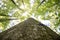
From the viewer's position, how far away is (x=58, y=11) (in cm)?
461

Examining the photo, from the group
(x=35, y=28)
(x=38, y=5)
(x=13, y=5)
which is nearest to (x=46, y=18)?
(x=38, y=5)

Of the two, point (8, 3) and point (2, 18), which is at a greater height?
point (8, 3)

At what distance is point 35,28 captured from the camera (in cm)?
166

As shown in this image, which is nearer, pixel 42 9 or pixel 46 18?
pixel 42 9

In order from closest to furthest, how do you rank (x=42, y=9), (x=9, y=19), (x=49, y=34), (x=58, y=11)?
(x=49, y=34), (x=58, y=11), (x=42, y=9), (x=9, y=19)

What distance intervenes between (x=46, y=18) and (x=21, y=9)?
1.29 meters

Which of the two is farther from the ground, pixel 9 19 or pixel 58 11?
pixel 58 11

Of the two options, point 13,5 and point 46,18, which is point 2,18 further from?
point 46,18

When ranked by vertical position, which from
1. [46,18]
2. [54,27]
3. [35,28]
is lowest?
[54,27]

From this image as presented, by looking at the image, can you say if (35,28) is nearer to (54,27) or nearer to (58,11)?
(58,11)

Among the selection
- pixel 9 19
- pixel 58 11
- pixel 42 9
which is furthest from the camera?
pixel 9 19

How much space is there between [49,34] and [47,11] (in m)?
3.54

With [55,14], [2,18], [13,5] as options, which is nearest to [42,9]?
[55,14]

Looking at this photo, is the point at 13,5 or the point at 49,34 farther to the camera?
the point at 13,5
